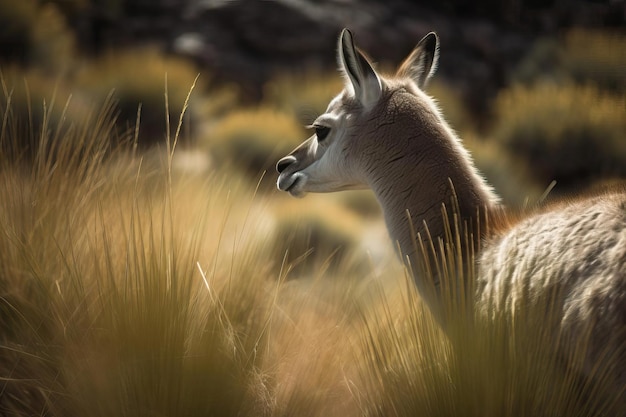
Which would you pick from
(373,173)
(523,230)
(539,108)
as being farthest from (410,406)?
(539,108)

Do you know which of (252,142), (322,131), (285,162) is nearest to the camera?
(322,131)

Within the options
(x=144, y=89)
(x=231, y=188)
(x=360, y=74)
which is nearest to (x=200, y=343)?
(x=360, y=74)

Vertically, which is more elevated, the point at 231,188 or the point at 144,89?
the point at 231,188

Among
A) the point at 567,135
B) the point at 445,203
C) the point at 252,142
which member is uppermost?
the point at 445,203

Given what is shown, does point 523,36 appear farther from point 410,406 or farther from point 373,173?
point 410,406

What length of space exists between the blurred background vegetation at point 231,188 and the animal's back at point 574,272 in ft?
0.47

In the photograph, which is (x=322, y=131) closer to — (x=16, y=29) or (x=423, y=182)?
(x=423, y=182)

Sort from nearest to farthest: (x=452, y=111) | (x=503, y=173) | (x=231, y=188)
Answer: (x=231, y=188) < (x=503, y=173) < (x=452, y=111)

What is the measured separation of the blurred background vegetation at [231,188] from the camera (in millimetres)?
2623

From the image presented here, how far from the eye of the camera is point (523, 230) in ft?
8.38

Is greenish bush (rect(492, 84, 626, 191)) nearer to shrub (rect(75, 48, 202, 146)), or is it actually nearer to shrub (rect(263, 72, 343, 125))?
shrub (rect(263, 72, 343, 125))

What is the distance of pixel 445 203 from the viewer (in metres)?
2.82

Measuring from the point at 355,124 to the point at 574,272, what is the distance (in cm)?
123

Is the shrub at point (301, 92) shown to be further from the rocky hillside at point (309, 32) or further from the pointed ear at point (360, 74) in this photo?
the pointed ear at point (360, 74)
